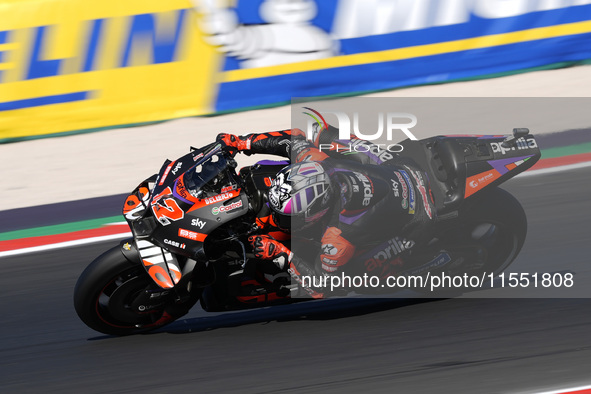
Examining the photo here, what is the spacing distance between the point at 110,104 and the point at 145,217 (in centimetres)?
425

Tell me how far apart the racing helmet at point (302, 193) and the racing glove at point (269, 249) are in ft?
0.59

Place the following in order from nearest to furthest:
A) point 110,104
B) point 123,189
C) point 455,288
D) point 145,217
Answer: point 145,217, point 455,288, point 123,189, point 110,104

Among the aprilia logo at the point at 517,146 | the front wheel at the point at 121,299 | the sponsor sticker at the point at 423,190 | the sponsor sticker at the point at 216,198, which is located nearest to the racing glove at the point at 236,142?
the sponsor sticker at the point at 216,198

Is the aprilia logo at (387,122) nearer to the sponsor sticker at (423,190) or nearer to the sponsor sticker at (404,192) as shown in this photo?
the sponsor sticker at (423,190)

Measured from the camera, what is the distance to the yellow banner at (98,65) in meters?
8.35

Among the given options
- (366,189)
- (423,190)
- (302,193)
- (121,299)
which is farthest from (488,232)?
(121,299)

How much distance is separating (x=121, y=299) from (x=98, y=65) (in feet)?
13.6

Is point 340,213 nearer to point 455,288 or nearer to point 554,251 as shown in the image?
point 455,288

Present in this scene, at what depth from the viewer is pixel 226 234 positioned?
488 centimetres

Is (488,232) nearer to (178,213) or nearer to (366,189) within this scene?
(366,189)

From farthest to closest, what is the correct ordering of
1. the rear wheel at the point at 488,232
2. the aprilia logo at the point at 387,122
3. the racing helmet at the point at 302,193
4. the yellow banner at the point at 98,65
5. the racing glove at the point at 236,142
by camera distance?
the aprilia logo at the point at 387,122, the yellow banner at the point at 98,65, the rear wheel at the point at 488,232, the racing glove at the point at 236,142, the racing helmet at the point at 302,193

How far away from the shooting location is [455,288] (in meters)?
5.92

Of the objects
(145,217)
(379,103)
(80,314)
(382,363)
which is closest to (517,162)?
(382,363)

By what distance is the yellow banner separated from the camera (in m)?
8.35
